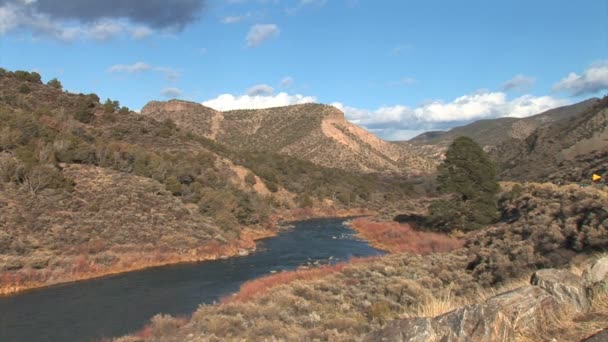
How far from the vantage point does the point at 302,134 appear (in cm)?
13875

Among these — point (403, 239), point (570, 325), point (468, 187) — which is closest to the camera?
point (570, 325)

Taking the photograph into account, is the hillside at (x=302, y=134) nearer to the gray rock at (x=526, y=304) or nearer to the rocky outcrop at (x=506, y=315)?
the rocky outcrop at (x=506, y=315)

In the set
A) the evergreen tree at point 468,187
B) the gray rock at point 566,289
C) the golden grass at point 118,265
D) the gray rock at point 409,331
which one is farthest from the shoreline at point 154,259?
the gray rock at point 566,289

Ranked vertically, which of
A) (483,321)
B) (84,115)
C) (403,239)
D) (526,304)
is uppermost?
(84,115)

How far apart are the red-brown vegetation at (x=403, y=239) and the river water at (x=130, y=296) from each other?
3240mm

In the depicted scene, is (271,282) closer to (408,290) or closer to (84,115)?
(408,290)

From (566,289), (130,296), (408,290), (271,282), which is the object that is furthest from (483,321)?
(130,296)

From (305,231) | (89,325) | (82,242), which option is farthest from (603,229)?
(305,231)

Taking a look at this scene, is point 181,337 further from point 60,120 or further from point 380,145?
point 380,145

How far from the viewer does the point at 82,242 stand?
35219 millimetres

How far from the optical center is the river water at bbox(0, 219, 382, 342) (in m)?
21.2

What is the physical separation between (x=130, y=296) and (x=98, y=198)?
1630 centimetres

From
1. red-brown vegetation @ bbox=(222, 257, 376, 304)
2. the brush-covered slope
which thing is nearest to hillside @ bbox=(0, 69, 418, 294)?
red-brown vegetation @ bbox=(222, 257, 376, 304)

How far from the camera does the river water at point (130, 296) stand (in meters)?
21.2
